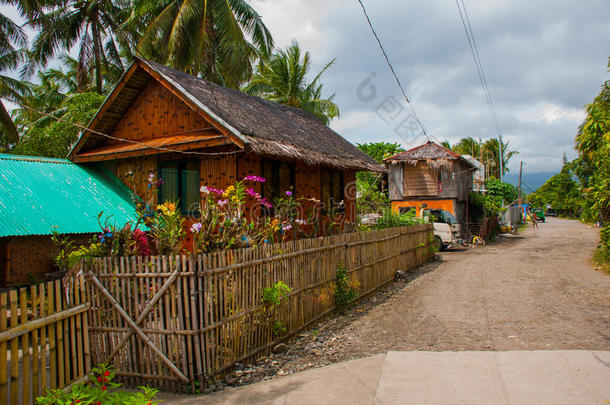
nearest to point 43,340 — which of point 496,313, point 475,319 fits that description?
point 475,319

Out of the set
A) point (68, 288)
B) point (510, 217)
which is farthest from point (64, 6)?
point (510, 217)

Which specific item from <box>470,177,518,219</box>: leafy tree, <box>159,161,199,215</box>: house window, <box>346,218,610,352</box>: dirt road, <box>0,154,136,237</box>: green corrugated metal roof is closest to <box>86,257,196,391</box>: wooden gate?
<box>346,218,610,352</box>: dirt road

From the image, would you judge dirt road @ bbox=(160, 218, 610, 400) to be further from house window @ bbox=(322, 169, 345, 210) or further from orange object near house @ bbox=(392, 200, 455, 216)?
orange object near house @ bbox=(392, 200, 455, 216)

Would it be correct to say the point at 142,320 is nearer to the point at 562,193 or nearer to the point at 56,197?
the point at 56,197

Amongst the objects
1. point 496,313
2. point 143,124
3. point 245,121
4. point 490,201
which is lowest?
point 496,313

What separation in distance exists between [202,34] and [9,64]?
1373 cm

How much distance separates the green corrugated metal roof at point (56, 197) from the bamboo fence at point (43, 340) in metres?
5.75

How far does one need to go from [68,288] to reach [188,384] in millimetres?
1656

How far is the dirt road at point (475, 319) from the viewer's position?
5.92 metres

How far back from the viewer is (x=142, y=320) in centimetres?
501

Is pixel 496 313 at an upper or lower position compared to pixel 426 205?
lower

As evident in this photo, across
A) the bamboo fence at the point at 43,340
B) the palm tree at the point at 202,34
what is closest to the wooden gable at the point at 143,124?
the bamboo fence at the point at 43,340

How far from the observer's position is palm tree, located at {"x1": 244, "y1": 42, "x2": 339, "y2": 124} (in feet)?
92.1

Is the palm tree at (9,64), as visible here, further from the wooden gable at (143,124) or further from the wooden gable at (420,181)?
the wooden gable at (420,181)
